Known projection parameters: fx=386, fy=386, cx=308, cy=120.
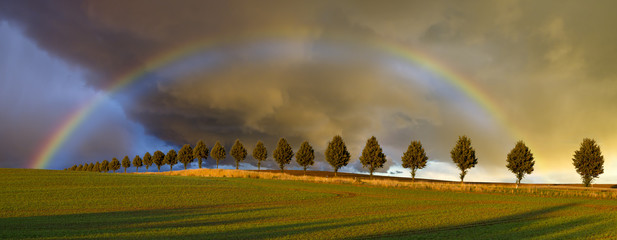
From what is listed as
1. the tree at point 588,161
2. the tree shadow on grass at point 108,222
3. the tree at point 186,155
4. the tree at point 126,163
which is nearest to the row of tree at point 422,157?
the tree at point 588,161

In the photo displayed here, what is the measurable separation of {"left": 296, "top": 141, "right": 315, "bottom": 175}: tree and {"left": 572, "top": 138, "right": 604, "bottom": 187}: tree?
205ft

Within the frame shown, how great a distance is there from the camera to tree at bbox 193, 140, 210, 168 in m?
132

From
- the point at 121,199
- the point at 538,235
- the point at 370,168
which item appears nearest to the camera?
the point at 538,235

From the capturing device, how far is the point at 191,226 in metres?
21.1

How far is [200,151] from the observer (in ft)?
433

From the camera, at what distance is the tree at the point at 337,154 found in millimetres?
98625

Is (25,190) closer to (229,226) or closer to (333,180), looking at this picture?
(229,226)

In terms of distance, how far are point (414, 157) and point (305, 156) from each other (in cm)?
2932

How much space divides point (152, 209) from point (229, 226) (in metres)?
9.50

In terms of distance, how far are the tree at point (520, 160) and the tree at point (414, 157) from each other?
19.2 meters

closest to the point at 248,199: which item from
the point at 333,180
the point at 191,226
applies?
the point at 191,226

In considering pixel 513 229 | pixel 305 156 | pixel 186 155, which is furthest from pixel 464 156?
pixel 186 155

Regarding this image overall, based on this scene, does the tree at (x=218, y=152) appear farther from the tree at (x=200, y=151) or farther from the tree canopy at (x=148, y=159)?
the tree canopy at (x=148, y=159)

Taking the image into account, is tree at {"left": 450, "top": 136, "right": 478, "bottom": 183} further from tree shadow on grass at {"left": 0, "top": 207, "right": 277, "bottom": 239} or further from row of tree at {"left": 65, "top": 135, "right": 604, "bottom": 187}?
tree shadow on grass at {"left": 0, "top": 207, "right": 277, "bottom": 239}
